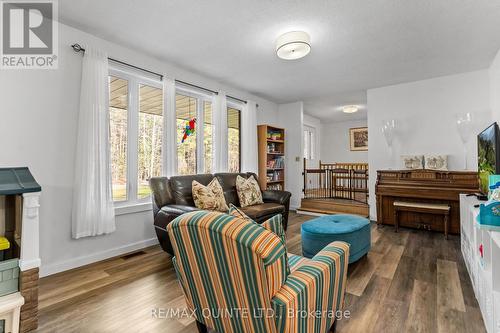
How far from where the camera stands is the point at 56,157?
250cm

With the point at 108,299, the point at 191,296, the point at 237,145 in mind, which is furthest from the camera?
the point at 237,145

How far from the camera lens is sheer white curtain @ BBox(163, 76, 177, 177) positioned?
11.2ft

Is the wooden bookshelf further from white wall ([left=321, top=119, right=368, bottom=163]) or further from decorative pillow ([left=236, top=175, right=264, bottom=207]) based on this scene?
white wall ([left=321, top=119, right=368, bottom=163])

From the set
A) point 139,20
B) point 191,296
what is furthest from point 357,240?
point 139,20

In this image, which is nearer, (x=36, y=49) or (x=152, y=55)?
(x=36, y=49)

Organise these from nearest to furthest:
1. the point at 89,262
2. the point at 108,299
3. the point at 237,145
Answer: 1. the point at 108,299
2. the point at 89,262
3. the point at 237,145

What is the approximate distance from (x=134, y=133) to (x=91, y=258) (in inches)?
61.7

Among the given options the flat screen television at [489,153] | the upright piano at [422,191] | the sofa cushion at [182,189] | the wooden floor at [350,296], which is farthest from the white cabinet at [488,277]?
the sofa cushion at [182,189]

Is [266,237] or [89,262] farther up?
[266,237]

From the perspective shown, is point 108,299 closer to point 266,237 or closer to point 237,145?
point 266,237

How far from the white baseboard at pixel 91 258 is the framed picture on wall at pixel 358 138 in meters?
7.03

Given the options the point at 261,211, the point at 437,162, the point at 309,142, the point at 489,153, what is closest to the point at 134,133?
the point at 261,211

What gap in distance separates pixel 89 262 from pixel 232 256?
2.51 m

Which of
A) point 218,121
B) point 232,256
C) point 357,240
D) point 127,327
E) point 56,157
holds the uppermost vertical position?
point 218,121
